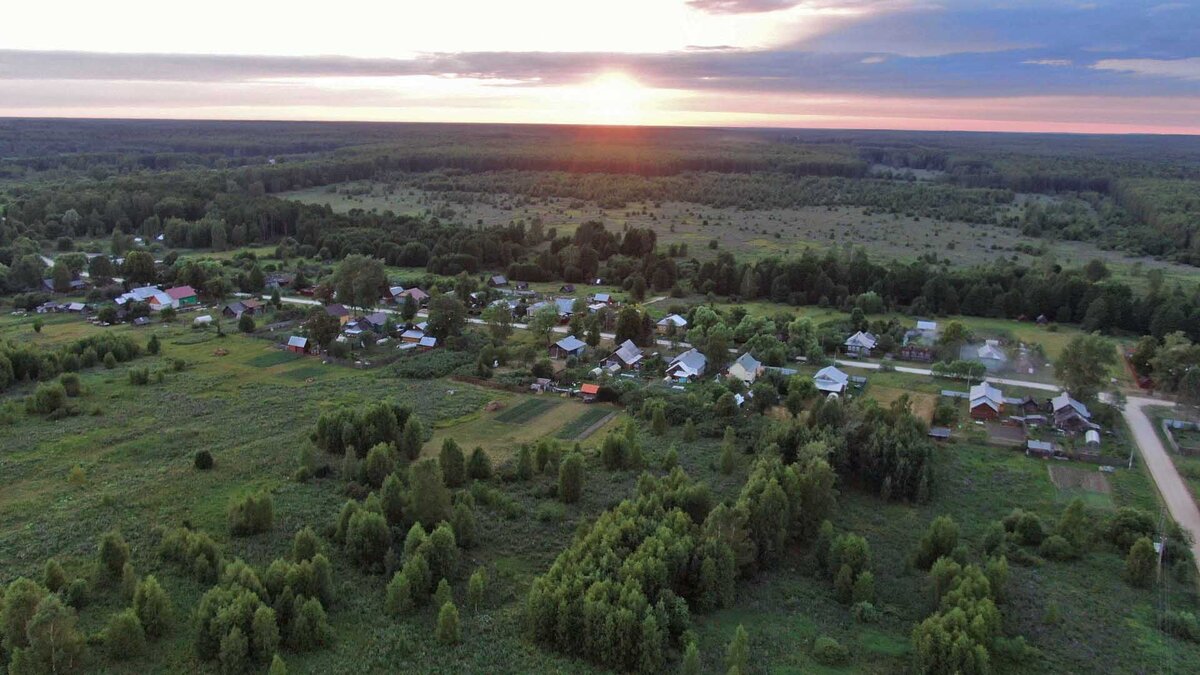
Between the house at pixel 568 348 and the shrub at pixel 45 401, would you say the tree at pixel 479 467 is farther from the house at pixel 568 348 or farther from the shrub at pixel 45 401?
the shrub at pixel 45 401

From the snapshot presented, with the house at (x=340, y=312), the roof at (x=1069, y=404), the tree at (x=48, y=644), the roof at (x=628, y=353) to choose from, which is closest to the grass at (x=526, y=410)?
the roof at (x=628, y=353)

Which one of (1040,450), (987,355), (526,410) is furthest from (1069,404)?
(526,410)

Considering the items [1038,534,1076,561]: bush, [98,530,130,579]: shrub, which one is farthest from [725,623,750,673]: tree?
[98,530,130,579]: shrub

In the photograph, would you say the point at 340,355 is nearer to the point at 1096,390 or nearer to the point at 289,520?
the point at 289,520

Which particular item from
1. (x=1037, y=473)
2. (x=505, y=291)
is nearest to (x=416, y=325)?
(x=505, y=291)

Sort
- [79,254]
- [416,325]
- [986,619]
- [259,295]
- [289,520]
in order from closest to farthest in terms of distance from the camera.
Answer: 1. [986,619]
2. [289,520]
3. [416,325]
4. [259,295]
5. [79,254]

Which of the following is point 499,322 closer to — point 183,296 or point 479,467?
point 479,467

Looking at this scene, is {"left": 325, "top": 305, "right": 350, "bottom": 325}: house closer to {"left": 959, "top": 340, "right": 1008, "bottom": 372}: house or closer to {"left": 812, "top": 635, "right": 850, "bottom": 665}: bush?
{"left": 959, "top": 340, "right": 1008, "bottom": 372}: house
